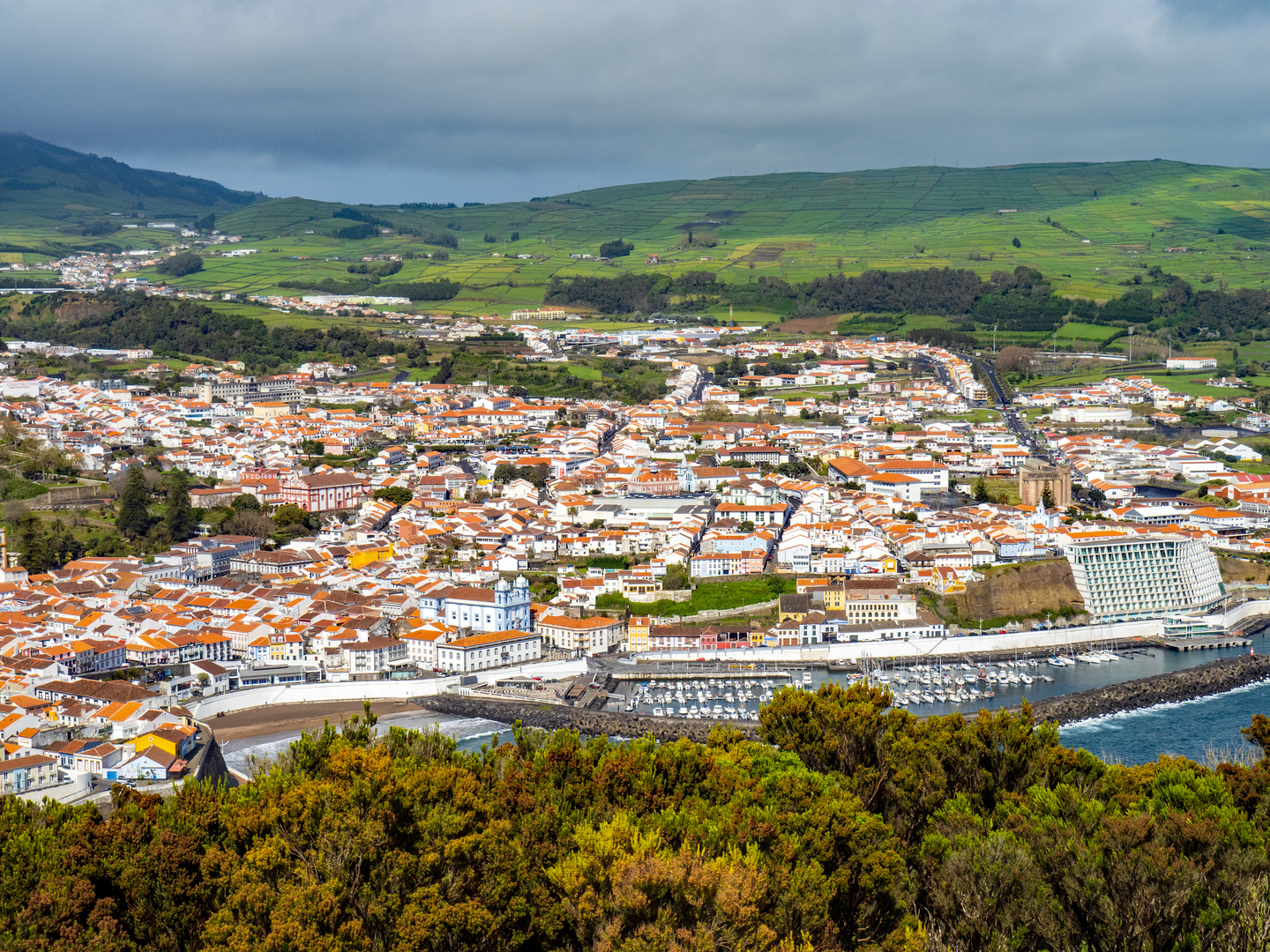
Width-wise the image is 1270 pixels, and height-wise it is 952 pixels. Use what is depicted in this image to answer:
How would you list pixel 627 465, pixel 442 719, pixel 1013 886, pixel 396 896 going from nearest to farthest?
pixel 396 896, pixel 1013 886, pixel 442 719, pixel 627 465

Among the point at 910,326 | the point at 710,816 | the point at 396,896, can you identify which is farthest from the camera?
the point at 910,326

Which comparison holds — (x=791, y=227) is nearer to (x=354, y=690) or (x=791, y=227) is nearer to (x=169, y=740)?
(x=354, y=690)

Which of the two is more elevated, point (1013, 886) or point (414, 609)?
point (1013, 886)

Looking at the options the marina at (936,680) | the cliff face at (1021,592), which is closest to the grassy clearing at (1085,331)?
the cliff face at (1021,592)

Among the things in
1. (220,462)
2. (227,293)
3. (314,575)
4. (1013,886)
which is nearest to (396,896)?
(1013,886)

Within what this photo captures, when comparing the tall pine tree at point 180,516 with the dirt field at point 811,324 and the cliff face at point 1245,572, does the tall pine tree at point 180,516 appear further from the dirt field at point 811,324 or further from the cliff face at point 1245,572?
the dirt field at point 811,324

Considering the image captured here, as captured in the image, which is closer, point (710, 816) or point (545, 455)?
point (710, 816)

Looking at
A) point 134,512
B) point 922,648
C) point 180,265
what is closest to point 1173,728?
point 922,648

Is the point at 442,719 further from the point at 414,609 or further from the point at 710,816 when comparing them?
the point at 710,816
